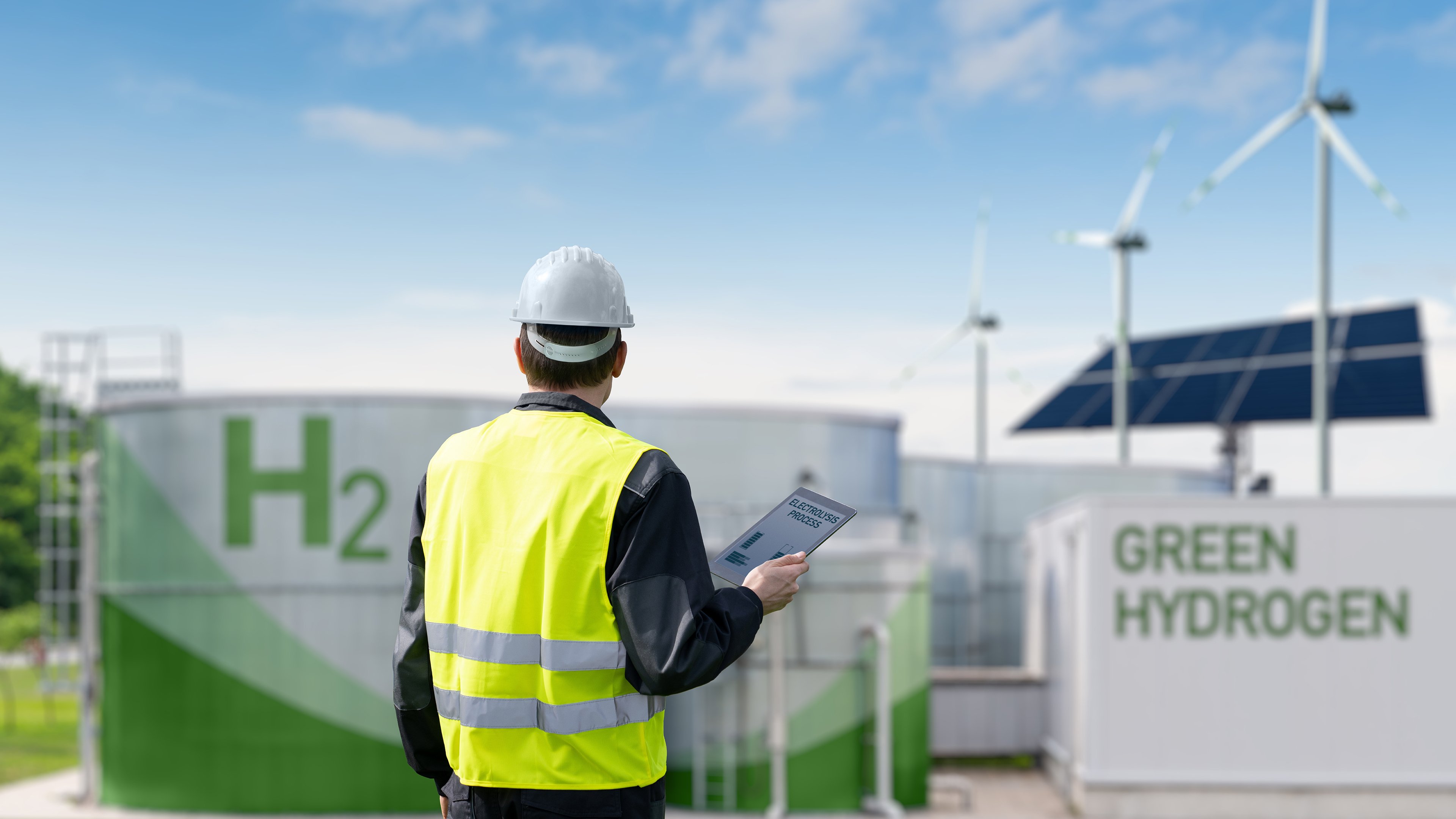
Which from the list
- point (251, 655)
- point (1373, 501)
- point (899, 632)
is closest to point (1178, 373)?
point (1373, 501)

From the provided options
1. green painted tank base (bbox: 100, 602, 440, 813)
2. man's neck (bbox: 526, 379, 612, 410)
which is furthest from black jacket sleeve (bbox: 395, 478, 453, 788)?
green painted tank base (bbox: 100, 602, 440, 813)

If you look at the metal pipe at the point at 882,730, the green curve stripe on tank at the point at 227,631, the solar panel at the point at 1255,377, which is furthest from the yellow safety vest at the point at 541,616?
the solar panel at the point at 1255,377

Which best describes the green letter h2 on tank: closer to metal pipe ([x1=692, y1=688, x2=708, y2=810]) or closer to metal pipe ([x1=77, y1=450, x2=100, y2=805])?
metal pipe ([x1=77, y1=450, x2=100, y2=805])

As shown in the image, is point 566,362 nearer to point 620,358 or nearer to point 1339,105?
point 620,358

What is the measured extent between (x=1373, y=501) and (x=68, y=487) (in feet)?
49.2

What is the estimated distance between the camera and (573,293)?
9.13ft

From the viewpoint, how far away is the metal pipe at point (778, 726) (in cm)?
1304

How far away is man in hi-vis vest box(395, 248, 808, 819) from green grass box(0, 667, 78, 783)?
16.8 meters

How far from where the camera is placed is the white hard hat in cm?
279

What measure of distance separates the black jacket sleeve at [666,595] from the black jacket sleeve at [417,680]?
0.57 m

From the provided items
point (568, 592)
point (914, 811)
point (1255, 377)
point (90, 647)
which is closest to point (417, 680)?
point (568, 592)

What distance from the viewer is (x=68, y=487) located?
1548cm

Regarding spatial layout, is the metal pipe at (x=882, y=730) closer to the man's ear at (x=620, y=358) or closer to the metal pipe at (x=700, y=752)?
the metal pipe at (x=700, y=752)

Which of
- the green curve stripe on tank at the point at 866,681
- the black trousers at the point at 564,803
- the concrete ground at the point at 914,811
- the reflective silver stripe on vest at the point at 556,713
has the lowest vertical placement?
the concrete ground at the point at 914,811
